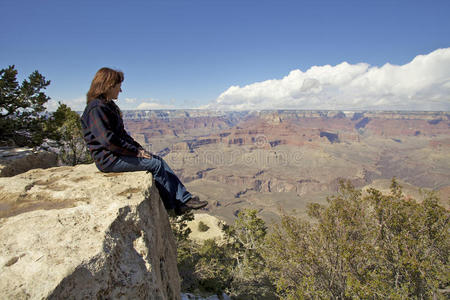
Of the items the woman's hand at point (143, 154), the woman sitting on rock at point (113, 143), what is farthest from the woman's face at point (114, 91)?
the woman's hand at point (143, 154)

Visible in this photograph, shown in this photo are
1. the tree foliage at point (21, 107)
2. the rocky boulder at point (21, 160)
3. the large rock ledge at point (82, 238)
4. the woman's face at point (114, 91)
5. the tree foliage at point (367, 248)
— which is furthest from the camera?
the tree foliage at point (21, 107)

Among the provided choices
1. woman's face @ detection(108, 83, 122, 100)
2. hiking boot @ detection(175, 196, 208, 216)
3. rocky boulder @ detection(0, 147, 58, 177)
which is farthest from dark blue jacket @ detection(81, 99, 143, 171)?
rocky boulder @ detection(0, 147, 58, 177)

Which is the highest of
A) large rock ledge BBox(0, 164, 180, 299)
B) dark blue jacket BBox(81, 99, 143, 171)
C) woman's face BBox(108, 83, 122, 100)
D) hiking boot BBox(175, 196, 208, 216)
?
woman's face BBox(108, 83, 122, 100)

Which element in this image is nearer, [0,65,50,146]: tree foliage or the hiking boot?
the hiking boot

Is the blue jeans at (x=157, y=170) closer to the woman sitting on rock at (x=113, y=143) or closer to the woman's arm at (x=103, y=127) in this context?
the woman sitting on rock at (x=113, y=143)

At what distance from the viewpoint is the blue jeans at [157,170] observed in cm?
543

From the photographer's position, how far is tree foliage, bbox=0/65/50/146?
12844 millimetres

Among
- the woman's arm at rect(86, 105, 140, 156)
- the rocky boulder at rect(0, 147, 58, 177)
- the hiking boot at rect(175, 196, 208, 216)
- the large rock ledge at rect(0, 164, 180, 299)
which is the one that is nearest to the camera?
the large rock ledge at rect(0, 164, 180, 299)

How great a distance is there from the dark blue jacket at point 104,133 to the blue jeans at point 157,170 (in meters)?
0.15

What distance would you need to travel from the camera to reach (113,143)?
504cm

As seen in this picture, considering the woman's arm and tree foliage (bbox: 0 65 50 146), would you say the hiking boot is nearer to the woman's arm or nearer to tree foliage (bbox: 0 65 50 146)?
the woman's arm

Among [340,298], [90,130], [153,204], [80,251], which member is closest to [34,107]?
[90,130]

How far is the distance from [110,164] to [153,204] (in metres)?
1.57

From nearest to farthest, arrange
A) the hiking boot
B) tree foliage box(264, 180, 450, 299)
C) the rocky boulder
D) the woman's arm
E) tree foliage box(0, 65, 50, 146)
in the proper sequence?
the woman's arm
the hiking boot
the rocky boulder
tree foliage box(264, 180, 450, 299)
tree foliage box(0, 65, 50, 146)
